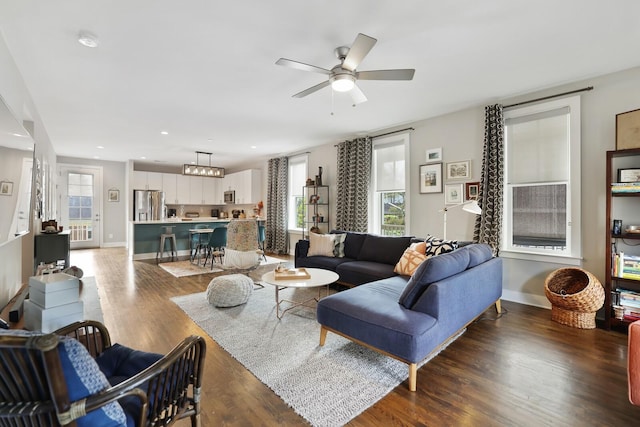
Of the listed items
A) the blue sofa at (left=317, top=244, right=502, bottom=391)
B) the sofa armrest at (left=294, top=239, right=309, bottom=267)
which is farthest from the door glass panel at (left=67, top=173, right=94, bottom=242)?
the blue sofa at (left=317, top=244, right=502, bottom=391)

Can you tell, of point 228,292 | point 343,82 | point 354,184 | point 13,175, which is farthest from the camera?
point 354,184

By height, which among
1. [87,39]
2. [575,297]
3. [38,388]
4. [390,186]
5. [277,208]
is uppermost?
[87,39]

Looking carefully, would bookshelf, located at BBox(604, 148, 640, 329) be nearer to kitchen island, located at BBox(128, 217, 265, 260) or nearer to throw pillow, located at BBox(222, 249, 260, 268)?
throw pillow, located at BBox(222, 249, 260, 268)

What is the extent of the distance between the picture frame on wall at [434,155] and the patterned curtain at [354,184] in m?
1.17

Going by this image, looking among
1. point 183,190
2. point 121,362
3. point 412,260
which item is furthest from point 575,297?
point 183,190

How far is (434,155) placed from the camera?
4.67 metres

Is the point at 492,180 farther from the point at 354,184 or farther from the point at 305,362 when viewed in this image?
the point at 305,362

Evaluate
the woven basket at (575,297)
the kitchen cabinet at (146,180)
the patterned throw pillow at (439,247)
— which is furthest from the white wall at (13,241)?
the kitchen cabinet at (146,180)

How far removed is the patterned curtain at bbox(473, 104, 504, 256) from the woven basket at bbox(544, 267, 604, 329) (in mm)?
727

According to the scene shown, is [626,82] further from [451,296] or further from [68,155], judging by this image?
[68,155]

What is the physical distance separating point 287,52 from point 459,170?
3023 mm

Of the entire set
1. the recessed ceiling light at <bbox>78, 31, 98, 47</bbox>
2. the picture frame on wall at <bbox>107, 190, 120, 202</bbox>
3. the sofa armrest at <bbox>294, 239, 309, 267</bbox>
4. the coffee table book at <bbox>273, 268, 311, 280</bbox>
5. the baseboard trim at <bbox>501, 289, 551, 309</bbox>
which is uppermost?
the recessed ceiling light at <bbox>78, 31, 98, 47</bbox>

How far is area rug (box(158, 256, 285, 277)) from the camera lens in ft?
18.1

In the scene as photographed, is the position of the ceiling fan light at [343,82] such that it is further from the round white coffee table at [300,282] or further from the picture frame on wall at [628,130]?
the picture frame on wall at [628,130]
